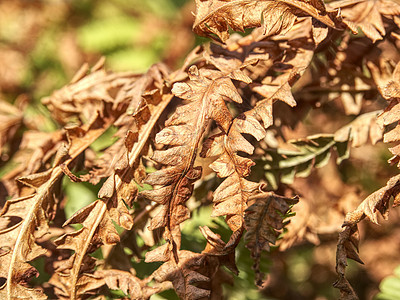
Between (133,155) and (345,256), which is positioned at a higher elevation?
(133,155)

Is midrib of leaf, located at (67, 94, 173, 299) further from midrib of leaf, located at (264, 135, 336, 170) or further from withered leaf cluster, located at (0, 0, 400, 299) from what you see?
midrib of leaf, located at (264, 135, 336, 170)

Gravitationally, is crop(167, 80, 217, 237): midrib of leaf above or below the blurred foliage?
above

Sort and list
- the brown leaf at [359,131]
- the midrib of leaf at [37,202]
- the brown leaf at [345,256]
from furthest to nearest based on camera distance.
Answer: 1. the brown leaf at [359,131]
2. the midrib of leaf at [37,202]
3. the brown leaf at [345,256]

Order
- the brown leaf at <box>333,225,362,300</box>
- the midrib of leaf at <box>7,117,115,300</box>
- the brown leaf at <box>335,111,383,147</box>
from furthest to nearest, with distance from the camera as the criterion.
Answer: the brown leaf at <box>335,111,383,147</box>, the midrib of leaf at <box>7,117,115,300</box>, the brown leaf at <box>333,225,362,300</box>

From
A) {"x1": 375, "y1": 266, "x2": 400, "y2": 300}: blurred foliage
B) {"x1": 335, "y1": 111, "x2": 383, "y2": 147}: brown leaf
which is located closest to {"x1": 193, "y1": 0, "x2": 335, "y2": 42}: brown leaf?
{"x1": 335, "y1": 111, "x2": 383, "y2": 147}: brown leaf

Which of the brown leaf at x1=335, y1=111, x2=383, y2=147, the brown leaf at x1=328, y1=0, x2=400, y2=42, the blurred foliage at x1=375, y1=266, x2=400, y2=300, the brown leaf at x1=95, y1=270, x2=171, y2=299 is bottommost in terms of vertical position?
the blurred foliage at x1=375, y1=266, x2=400, y2=300

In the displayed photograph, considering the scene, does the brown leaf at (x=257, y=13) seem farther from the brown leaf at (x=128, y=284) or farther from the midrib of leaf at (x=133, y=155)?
the brown leaf at (x=128, y=284)

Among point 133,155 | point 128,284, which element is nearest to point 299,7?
point 133,155

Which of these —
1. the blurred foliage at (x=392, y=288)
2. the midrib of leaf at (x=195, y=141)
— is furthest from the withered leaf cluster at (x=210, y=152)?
the blurred foliage at (x=392, y=288)

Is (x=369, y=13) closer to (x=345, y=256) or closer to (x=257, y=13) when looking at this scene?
(x=257, y=13)
